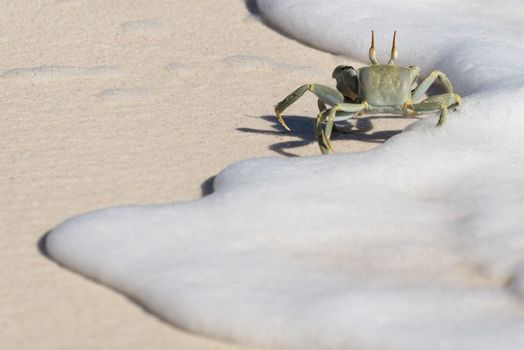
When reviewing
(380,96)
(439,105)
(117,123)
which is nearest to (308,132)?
(380,96)

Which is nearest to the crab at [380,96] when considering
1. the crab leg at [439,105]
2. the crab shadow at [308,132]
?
the crab leg at [439,105]

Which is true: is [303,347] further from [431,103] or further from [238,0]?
[238,0]

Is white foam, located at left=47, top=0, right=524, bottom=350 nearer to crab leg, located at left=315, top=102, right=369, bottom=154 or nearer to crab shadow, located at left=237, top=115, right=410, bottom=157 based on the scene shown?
crab leg, located at left=315, top=102, right=369, bottom=154

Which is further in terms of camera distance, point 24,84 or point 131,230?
point 24,84

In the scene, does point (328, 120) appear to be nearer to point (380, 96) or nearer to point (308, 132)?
point (380, 96)

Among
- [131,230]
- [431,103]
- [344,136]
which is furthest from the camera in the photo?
[344,136]

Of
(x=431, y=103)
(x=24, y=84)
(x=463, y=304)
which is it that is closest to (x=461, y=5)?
(x=431, y=103)
